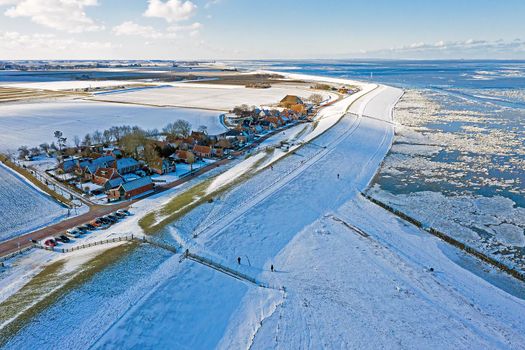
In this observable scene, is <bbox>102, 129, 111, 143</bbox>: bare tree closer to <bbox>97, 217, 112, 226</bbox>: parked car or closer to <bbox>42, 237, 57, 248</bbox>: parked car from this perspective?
<bbox>97, 217, 112, 226</bbox>: parked car

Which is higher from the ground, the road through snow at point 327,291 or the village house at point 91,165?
the village house at point 91,165

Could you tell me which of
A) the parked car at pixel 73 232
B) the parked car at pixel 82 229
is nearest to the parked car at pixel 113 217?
the parked car at pixel 82 229

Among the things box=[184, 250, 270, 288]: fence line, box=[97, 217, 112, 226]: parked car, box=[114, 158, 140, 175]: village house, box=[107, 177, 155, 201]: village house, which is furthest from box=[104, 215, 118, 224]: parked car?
box=[114, 158, 140, 175]: village house

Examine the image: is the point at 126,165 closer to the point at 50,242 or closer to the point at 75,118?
the point at 50,242

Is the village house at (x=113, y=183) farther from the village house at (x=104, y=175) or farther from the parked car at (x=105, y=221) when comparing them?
the parked car at (x=105, y=221)

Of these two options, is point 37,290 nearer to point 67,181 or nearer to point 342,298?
point 342,298

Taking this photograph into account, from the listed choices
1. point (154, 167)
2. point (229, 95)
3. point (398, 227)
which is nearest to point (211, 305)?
point (398, 227)
